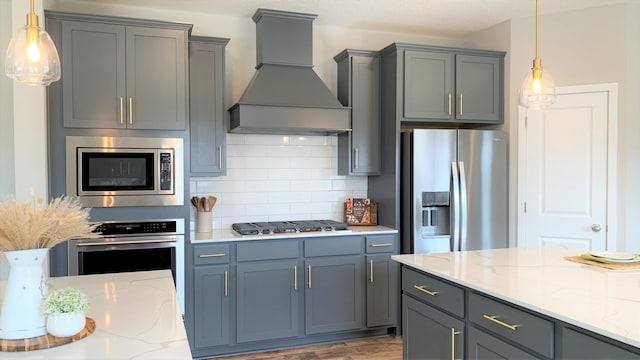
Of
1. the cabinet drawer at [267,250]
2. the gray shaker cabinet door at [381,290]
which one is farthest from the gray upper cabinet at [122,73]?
the gray shaker cabinet door at [381,290]

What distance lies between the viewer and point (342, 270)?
153 inches

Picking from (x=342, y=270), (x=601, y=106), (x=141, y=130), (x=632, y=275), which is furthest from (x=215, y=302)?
(x=601, y=106)

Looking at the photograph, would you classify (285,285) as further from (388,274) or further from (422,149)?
(422,149)

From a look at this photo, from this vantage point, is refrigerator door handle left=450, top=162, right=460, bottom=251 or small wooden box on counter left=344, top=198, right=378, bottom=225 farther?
small wooden box on counter left=344, top=198, right=378, bottom=225

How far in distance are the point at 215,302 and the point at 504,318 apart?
227 cm

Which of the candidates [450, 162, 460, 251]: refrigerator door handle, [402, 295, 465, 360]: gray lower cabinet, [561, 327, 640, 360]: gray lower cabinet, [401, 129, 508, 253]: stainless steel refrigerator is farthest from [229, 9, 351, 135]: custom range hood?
[561, 327, 640, 360]: gray lower cabinet

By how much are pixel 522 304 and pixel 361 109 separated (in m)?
2.69

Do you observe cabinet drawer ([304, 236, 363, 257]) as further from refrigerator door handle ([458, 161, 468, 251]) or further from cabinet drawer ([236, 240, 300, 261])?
refrigerator door handle ([458, 161, 468, 251])

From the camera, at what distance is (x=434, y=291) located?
93.7 inches

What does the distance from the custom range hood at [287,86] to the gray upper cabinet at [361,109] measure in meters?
0.21

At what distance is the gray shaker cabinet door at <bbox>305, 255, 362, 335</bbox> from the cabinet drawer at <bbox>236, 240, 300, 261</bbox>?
168 millimetres

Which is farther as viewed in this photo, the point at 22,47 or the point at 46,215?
the point at 22,47

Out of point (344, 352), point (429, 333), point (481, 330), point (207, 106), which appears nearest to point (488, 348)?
point (481, 330)

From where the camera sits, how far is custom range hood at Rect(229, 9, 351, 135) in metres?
3.74
